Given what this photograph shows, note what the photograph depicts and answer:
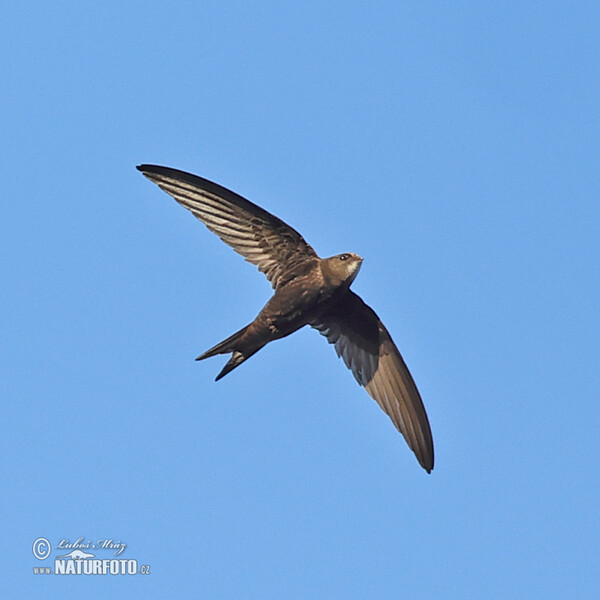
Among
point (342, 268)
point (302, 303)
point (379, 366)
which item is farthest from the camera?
point (379, 366)

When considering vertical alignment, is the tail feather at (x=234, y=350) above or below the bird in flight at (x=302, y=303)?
below

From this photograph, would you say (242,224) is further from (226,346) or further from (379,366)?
(379,366)

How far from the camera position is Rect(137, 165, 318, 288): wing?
14875mm

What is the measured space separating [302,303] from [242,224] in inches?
53.2

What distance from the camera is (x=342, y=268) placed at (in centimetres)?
1442

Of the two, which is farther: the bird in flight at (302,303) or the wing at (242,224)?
the wing at (242,224)

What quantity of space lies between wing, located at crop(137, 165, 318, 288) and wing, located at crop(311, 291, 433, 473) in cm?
100

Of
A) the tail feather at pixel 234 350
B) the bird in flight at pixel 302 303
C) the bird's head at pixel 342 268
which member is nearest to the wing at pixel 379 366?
the bird in flight at pixel 302 303

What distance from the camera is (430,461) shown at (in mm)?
15406

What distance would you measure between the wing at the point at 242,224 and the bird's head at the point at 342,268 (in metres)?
0.43

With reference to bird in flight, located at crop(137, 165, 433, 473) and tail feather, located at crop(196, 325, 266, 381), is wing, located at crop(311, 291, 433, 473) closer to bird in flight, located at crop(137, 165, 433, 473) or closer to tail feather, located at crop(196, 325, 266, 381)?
bird in flight, located at crop(137, 165, 433, 473)

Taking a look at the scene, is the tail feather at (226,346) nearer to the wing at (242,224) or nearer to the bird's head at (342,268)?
the wing at (242,224)

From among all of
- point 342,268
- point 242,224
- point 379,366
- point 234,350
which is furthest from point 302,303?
point 379,366

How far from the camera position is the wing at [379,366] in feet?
50.9
